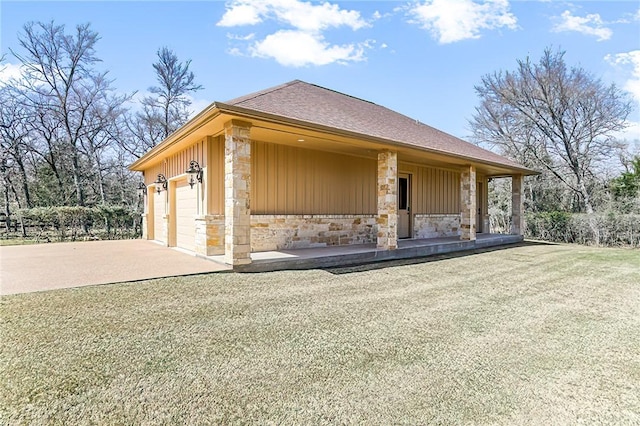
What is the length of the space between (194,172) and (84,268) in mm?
2786

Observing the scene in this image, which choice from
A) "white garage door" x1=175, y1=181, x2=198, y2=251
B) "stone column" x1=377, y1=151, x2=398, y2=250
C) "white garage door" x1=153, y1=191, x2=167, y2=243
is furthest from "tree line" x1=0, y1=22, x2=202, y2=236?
"stone column" x1=377, y1=151, x2=398, y2=250

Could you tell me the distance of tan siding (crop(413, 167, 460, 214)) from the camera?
36.6ft

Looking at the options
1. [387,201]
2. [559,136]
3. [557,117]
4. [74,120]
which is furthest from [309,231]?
[74,120]

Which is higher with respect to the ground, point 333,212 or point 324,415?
point 333,212

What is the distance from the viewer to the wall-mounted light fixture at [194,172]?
Result: 727 centimetres

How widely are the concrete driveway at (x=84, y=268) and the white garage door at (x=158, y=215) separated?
297 cm

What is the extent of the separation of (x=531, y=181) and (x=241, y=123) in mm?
17691

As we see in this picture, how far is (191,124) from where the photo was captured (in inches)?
248

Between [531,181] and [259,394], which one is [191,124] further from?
[531,181]

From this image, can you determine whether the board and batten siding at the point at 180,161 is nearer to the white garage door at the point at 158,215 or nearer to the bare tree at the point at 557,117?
the white garage door at the point at 158,215

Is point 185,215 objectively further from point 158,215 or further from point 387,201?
point 387,201

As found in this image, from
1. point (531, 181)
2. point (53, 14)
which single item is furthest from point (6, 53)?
point (531, 181)

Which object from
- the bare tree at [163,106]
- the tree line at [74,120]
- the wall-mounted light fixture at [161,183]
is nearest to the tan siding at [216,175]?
the wall-mounted light fixture at [161,183]

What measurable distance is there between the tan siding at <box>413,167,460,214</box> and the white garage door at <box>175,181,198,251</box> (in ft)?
22.8
